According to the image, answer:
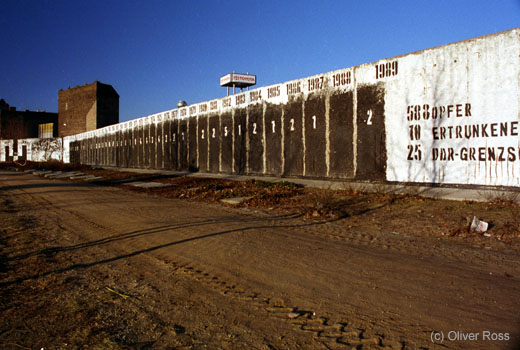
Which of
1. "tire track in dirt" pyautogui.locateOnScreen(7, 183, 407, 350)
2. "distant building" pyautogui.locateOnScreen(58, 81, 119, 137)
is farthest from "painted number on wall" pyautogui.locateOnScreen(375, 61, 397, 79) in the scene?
"distant building" pyautogui.locateOnScreen(58, 81, 119, 137)

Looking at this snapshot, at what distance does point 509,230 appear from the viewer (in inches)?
283

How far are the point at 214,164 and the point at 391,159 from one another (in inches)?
563

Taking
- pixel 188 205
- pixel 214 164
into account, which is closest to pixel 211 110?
pixel 214 164

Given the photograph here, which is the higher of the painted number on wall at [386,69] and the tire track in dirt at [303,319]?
the painted number on wall at [386,69]

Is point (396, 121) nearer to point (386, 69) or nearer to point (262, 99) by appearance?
point (386, 69)

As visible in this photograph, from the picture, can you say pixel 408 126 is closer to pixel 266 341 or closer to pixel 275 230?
pixel 275 230

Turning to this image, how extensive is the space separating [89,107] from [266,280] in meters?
77.7

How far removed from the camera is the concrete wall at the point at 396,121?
35.9 feet

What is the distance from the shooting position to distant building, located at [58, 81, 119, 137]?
71.6 m

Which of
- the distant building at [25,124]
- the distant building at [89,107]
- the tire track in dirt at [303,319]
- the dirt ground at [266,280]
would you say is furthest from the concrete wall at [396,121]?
the distant building at [25,124]

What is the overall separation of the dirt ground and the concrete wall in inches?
121

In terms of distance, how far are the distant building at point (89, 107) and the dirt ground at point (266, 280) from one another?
223 ft

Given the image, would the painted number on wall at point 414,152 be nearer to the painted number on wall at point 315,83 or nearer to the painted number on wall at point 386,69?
the painted number on wall at point 386,69

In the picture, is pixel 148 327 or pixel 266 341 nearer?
pixel 266 341
